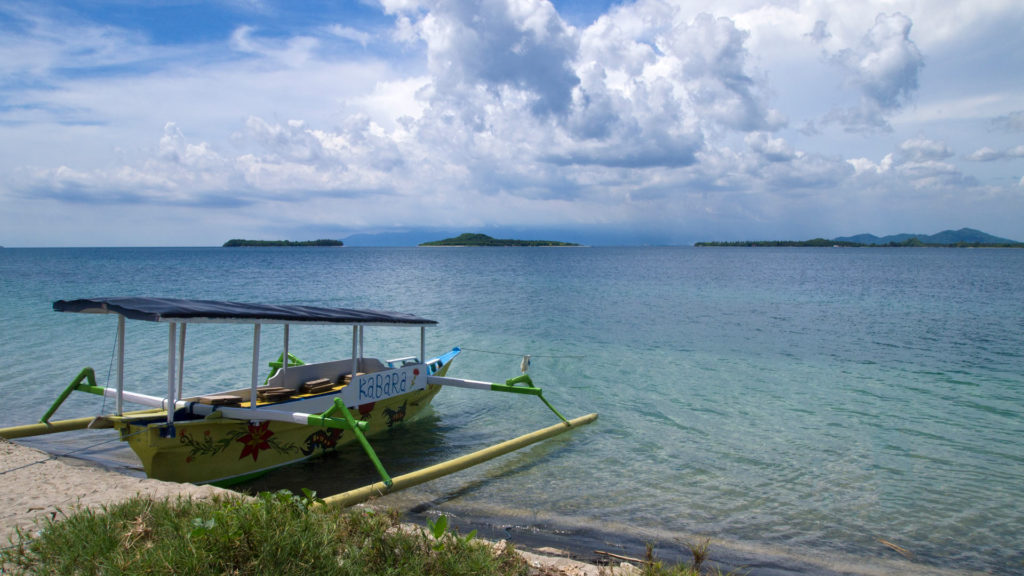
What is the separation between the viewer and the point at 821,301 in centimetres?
3566

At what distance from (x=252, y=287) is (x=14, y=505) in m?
42.2

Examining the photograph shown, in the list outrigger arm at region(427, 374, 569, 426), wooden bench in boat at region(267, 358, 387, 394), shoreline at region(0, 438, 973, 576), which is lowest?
shoreline at region(0, 438, 973, 576)

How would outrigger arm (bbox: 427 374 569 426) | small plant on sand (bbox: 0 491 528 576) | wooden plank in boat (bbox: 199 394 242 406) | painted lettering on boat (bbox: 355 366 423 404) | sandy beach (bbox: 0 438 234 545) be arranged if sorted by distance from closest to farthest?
small plant on sand (bbox: 0 491 528 576)
sandy beach (bbox: 0 438 234 545)
wooden plank in boat (bbox: 199 394 242 406)
painted lettering on boat (bbox: 355 366 423 404)
outrigger arm (bbox: 427 374 569 426)

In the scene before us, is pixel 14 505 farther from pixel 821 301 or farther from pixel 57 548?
pixel 821 301

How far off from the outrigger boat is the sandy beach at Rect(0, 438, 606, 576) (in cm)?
63

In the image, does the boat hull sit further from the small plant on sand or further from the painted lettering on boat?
the small plant on sand

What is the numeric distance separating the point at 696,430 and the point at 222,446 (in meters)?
8.10

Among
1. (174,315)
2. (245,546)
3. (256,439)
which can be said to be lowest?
(256,439)

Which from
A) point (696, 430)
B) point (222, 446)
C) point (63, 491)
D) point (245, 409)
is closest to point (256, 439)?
point (222, 446)

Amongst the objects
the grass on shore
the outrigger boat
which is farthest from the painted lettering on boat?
the grass on shore

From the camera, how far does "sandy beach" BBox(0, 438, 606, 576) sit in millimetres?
5660

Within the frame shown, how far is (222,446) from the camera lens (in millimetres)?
8164

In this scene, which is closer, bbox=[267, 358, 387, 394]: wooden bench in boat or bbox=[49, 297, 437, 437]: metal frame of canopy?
bbox=[49, 297, 437, 437]: metal frame of canopy

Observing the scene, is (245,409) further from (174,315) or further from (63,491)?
(63,491)
